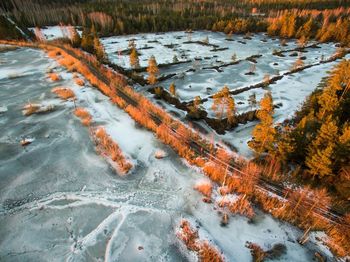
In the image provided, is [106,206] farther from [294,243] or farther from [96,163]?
[294,243]

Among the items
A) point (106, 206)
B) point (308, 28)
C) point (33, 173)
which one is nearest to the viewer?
point (106, 206)

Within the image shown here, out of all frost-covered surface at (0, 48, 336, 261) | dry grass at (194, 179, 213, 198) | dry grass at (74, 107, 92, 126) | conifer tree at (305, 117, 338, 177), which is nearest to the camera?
frost-covered surface at (0, 48, 336, 261)

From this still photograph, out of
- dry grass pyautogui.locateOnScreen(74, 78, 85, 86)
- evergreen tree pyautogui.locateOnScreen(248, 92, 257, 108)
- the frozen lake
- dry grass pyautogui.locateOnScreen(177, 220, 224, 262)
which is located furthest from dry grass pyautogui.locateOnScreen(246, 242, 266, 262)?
dry grass pyautogui.locateOnScreen(74, 78, 85, 86)

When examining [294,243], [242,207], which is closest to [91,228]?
[242,207]

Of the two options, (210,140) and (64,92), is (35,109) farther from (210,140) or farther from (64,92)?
(210,140)

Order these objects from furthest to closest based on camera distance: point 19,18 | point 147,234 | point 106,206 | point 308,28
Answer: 1. point 19,18
2. point 308,28
3. point 106,206
4. point 147,234

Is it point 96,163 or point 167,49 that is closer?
point 96,163

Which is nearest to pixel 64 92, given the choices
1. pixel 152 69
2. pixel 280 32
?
pixel 152 69

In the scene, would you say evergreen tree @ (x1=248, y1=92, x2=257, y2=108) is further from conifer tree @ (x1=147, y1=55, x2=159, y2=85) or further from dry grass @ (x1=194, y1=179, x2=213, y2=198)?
dry grass @ (x1=194, y1=179, x2=213, y2=198)
